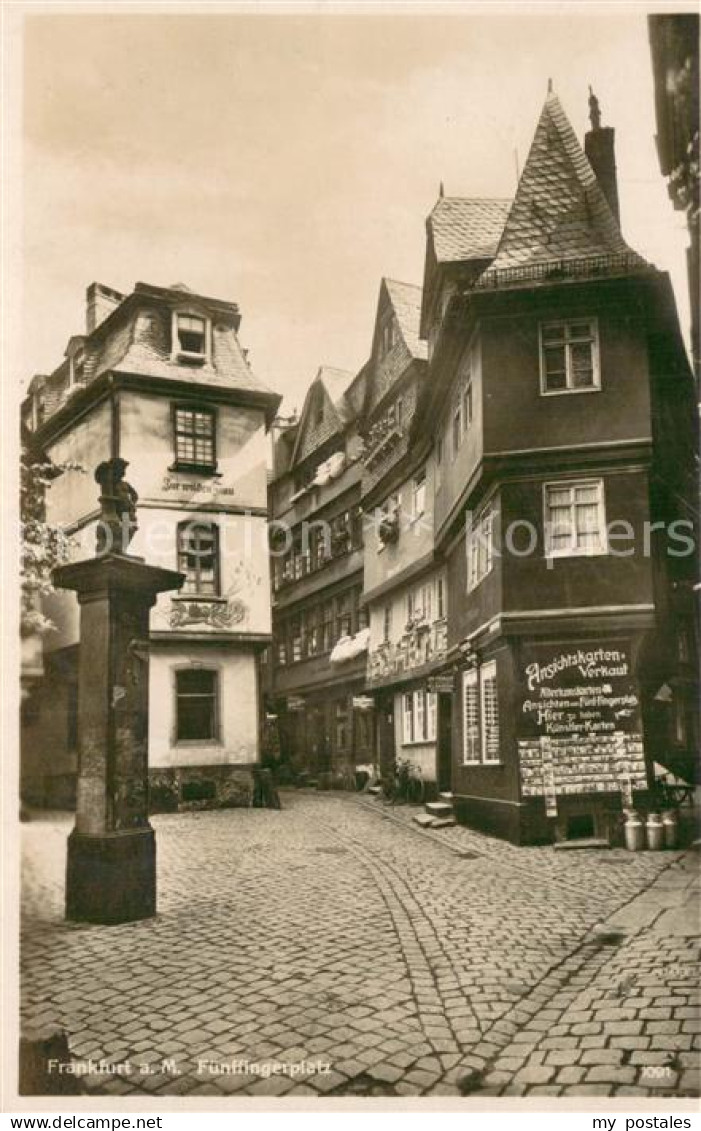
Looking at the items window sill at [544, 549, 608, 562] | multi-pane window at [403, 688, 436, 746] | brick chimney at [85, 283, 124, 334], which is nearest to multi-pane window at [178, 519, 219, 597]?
brick chimney at [85, 283, 124, 334]

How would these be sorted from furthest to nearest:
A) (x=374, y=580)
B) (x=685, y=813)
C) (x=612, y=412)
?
1. (x=374, y=580)
2. (x=612, y=412)
3. (x=685, y=813)

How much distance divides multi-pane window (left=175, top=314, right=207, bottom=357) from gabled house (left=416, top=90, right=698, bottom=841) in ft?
4.05

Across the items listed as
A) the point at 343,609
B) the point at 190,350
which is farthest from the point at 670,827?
the point at 343,609

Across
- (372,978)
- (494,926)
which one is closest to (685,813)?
(494,926)

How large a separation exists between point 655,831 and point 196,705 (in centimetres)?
239

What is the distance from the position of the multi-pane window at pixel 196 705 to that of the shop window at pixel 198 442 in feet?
3.61

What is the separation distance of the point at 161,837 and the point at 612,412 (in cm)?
355

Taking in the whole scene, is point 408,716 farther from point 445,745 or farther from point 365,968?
point 365,968

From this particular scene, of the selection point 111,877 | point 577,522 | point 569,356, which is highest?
point 569,356

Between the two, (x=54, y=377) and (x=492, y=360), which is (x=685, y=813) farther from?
(x=54, y=377)

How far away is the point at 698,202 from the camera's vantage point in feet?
15.1

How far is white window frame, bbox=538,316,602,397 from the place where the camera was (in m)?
5.28

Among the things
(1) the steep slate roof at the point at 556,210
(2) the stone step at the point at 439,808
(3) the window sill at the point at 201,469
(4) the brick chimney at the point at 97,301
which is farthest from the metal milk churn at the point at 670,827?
(4) the brick chimney at the point at 97,301

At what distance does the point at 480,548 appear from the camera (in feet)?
17.7
